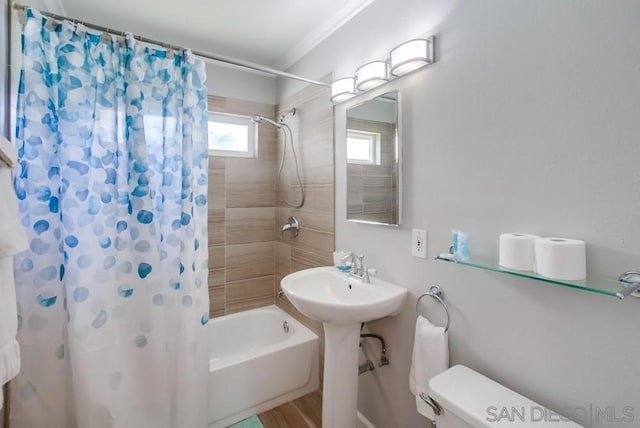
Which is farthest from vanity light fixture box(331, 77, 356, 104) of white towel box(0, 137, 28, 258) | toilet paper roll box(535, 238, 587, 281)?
white towel box(0, 137, 28, 258)

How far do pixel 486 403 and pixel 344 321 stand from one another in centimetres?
58

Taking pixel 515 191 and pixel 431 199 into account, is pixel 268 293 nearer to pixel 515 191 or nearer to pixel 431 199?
pixel 431 199

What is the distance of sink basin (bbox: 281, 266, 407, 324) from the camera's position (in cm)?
126

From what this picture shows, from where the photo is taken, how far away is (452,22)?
1.22 m

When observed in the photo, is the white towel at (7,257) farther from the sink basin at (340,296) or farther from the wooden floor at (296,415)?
the wooden floor at (296,415)

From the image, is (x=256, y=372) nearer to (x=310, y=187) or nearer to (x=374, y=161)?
(x=310, y=187)

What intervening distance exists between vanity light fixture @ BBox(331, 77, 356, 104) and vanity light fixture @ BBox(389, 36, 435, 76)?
36cm

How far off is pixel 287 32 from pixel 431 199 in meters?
1.65

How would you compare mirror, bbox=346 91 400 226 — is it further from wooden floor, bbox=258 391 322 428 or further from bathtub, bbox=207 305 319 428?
wooden floor, bbox=258 391 322 428

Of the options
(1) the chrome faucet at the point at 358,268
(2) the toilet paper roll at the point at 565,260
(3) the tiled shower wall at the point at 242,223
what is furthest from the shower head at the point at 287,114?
(2) the toilet paper roll at the point at 565,260

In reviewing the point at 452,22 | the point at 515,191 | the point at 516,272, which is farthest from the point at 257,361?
the point at 452,22

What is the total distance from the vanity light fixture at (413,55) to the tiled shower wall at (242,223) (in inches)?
62.6

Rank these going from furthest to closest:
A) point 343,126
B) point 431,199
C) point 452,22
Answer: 1. point 343,126
2. point 431,199
3. point 452,22

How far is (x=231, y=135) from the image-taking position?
8.50 feet
